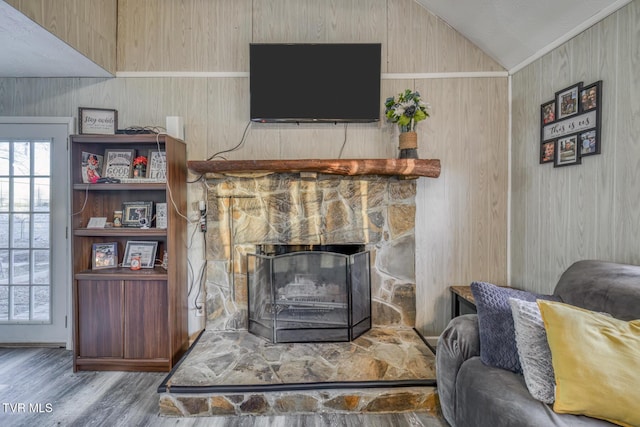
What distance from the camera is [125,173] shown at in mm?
2508

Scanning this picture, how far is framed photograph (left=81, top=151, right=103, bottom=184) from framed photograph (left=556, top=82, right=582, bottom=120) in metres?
3.40

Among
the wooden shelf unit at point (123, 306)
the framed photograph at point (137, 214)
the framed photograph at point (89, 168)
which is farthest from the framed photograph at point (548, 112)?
the framed photograph at point (89, 168)

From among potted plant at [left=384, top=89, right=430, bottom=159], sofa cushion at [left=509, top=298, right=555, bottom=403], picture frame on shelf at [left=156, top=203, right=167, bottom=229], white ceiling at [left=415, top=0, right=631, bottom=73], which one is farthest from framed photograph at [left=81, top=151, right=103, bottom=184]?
white ceiling at [left=415, top=0, right=631, bottom=73]

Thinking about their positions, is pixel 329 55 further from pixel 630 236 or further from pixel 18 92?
pixel 18 92

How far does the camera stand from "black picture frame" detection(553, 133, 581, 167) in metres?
1.94

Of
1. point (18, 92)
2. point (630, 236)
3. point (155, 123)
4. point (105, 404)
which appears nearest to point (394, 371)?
point (630, 236)

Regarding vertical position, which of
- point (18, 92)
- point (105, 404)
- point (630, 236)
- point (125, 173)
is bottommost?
point (105, 404)

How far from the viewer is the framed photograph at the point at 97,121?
8.30ft

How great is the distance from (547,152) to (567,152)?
19cm

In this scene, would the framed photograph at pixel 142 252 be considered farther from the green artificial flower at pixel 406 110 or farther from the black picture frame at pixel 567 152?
the black picture frame at pixel 567 152

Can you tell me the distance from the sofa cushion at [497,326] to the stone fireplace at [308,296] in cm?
106

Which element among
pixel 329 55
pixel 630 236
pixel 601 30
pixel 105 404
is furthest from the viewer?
pixel 329 55

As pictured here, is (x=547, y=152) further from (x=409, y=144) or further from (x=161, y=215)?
(x=161, y=215)

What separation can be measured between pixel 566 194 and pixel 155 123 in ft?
10.6
